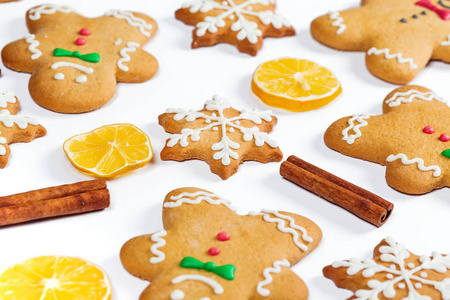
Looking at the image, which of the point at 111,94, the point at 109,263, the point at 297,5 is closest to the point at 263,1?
the point at 297,5

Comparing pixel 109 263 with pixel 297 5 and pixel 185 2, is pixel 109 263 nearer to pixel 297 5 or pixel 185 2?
pixel 185 2

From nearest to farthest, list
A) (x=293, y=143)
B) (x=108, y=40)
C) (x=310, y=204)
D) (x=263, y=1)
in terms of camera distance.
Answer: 1. (x=310, y=204)
2. (x=293, y=143)
3. (x=108, y=40)
4. (x=263, y=1)

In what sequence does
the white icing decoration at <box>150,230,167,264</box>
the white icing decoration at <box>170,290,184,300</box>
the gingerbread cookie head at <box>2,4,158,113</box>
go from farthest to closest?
the gingerbread cookie head at <box>2,4,158,113</box>, the white icing decoration at <box>150,230,167,264</box>, the white icing decoration at <box>170,290,184,300</box>

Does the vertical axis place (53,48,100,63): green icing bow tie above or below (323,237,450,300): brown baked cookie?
above

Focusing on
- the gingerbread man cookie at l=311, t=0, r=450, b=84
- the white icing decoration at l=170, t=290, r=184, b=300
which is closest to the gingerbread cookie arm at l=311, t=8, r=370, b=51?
the gingerbread man cookie at l=311, t=0, r=450, b=84

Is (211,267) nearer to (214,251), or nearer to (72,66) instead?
(214,251)

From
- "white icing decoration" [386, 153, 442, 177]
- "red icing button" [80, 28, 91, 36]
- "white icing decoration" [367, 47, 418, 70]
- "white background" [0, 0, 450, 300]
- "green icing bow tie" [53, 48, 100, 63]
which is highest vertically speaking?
"white icing decoration" [367, 47, 418, 70]

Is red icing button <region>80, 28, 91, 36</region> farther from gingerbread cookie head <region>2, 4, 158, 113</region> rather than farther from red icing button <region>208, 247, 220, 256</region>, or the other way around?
red icing button <region>208, 247, 220, 256</region>
